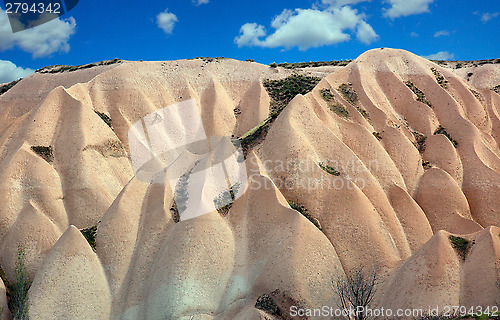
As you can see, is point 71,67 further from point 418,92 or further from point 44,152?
point 418,92

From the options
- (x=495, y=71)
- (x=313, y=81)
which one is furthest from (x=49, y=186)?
(x=495, y=71)

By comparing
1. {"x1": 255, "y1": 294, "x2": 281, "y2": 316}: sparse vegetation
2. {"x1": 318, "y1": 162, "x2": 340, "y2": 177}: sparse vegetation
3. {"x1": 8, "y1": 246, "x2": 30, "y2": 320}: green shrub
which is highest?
{"x1": 318, "y1": 162, "x2": 340, "y2": 177}: sparse vegetation

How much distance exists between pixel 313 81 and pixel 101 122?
2550 cm

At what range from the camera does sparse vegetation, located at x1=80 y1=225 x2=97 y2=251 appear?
4188 centimetres

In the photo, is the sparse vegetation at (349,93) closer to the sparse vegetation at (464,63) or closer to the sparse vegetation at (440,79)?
the sparse vegetation at (440,79)

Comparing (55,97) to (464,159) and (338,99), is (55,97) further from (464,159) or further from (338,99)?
(464,159)

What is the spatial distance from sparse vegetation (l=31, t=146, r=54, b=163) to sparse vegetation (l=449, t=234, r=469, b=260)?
38.8 metres

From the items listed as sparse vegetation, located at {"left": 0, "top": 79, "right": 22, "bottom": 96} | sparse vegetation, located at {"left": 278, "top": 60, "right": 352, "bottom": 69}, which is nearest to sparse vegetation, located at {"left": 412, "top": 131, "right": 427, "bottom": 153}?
sparse vegetation, located at {"left": 278, "top": 60, "right": 352, "bottom": 69}

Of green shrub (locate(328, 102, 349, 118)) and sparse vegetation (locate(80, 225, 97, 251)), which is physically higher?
green shrub (locate(328, 102, 349, 118))

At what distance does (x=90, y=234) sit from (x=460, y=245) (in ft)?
100

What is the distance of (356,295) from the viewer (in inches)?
1240

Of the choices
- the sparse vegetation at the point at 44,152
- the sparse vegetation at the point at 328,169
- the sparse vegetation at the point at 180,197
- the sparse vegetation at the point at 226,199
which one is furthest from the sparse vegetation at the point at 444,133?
the sparse vegetation at the point at 44,152

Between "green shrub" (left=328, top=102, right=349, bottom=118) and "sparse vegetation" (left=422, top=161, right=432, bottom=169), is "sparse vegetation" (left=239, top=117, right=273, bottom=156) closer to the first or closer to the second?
"green shrub" (left=328, top=102, right=349, bottom=118)

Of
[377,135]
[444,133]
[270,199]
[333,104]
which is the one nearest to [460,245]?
[270,199]
